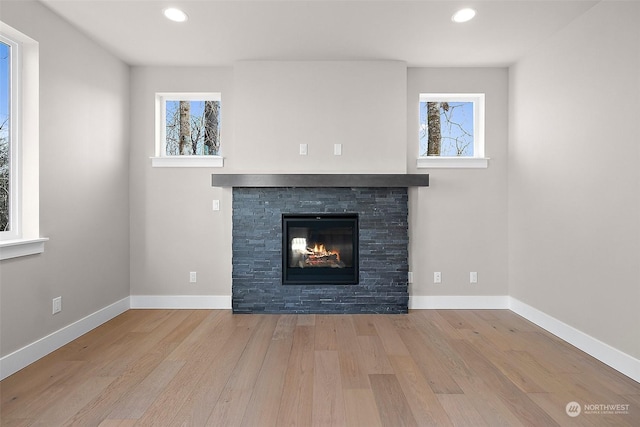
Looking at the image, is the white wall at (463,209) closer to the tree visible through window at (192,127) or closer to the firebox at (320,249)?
the firebox at (320,249)

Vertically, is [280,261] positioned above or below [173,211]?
below

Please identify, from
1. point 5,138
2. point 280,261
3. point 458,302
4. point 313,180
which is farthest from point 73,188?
point 458,302

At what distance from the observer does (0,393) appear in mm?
2098

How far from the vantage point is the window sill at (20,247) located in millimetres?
2272

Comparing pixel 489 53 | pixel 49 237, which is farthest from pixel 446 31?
pixel 49 237

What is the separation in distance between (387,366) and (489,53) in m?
2.90

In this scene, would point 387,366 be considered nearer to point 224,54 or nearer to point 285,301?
point 285,301

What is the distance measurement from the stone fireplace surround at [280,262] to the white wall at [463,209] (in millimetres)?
364

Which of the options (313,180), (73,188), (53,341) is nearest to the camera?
(53,341)

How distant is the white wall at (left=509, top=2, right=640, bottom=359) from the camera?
2.39 metres

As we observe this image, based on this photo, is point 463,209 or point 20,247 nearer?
point 20,247

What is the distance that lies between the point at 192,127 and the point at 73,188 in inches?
53.6

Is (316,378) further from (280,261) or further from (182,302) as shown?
(182,302)

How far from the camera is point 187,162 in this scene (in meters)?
3.82
